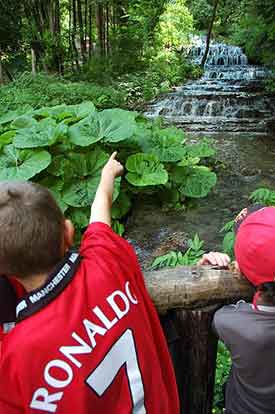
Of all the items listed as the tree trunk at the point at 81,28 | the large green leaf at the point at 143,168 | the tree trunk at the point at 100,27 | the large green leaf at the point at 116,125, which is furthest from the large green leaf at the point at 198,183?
the tree trunk at the point at 100,27

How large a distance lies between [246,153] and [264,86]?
5.55 metres

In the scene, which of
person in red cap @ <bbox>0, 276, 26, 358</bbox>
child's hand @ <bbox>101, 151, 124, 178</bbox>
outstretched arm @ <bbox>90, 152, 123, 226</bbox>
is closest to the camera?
person in red cap @ <bbox>0, 276, 26, 358</bbox>

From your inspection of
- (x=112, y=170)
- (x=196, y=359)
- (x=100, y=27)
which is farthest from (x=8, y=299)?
(x=100, y=27)

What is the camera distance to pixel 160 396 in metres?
1.14

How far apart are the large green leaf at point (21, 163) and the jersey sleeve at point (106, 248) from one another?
329 centimetres

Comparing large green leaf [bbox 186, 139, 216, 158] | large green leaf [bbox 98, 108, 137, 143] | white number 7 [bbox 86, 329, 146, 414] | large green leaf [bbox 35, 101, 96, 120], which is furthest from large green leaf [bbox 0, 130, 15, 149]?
white number 7 [bbox 86, 329, 146, 414]

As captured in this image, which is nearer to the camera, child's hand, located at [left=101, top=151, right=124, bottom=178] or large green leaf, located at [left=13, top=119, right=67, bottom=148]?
child's hand, located at [left=101, top=151, right=124, bottom=178]

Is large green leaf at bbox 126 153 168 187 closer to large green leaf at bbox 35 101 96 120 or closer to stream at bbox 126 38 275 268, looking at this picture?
stream at bbox 126 38 275 268

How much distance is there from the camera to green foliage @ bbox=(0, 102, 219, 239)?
4527 millimetres

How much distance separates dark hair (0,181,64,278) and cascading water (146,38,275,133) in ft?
28.8

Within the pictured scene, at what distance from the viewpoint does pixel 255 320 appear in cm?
131

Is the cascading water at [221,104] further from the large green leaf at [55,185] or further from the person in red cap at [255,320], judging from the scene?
the person in red cap at [255,320]

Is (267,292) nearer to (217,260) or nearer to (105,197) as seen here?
(217,260)

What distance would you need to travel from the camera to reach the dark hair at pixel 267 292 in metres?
1.28
